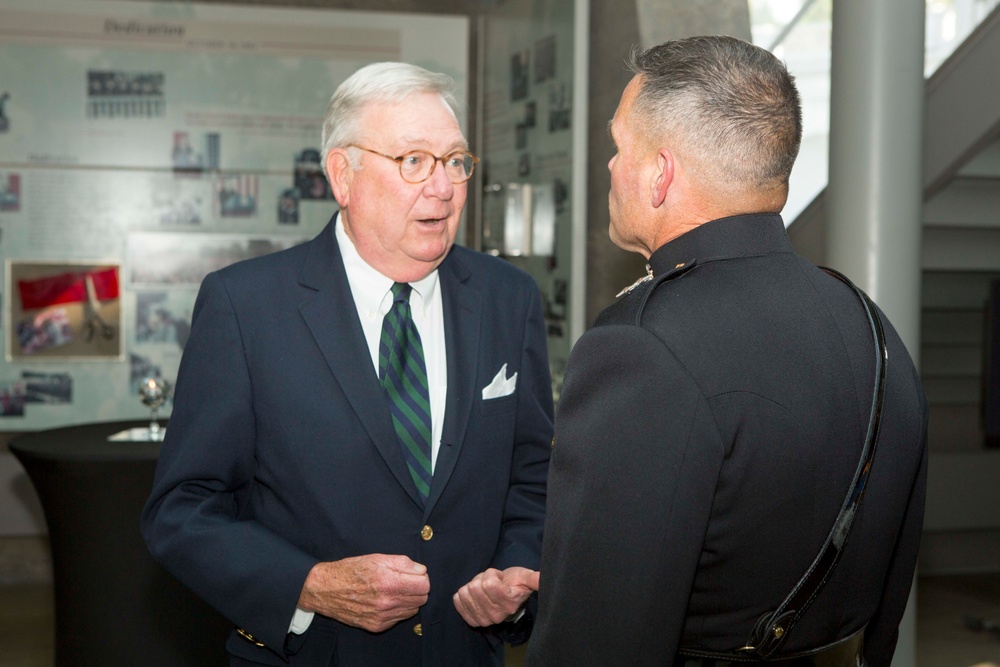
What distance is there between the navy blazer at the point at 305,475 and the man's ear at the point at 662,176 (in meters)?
0.71

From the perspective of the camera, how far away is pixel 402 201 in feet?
6.21

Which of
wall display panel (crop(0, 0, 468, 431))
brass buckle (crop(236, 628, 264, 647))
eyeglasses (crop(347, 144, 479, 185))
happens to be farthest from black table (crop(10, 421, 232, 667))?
wall display panel (crop(0, 0, 468, 431))

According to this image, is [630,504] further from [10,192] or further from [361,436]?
[10,192]

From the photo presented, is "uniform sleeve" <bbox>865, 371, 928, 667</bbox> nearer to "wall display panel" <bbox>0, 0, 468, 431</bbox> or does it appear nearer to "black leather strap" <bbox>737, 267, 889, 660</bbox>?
"black leather strap" <bbox>737, 267, 889, 660</bbox>

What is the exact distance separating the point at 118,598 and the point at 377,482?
1965 millimetres

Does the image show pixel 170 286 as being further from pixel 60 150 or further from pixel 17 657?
pixel 17 657

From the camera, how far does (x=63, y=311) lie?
5504mm

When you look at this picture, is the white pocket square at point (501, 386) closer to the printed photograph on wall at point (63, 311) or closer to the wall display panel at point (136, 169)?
the wall display panel at point (136, 169)

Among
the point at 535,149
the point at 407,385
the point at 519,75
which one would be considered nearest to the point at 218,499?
the point at 407,385

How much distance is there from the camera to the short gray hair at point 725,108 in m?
1.29

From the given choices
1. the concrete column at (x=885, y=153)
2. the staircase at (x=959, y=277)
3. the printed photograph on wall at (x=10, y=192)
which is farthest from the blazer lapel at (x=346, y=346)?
the printed photograph on wall at (x=10, y=192)

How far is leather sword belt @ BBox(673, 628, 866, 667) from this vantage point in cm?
129

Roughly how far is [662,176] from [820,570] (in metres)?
0.53

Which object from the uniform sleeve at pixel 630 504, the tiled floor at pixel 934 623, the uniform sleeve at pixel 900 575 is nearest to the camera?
the uniform sleeve at pixel 630 504
